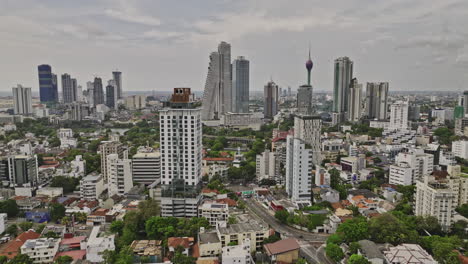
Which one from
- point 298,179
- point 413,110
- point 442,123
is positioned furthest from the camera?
point 413,110

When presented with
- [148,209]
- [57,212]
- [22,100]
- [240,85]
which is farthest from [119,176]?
[22,100]

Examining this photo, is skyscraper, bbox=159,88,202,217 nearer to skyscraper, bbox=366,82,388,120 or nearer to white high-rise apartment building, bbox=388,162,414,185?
white high-rise apartment building, bbox=388,162,414,185

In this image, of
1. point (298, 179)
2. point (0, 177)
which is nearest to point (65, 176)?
point (0, 177)

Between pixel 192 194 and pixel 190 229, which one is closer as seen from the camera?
pixel 190 229

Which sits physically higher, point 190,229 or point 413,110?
point 413,110

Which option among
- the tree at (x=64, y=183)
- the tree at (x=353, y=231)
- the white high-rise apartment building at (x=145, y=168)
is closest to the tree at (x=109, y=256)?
the tree at (x=353, y=231)

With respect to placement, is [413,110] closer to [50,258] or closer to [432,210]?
[432,210]

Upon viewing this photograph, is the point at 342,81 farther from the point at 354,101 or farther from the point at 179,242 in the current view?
the point at 179,242
